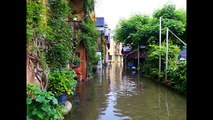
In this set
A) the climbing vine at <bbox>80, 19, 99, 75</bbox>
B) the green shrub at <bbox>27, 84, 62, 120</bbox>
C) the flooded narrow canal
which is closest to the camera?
the green shrub at <bbox>27, 84, 62, 120</bbox>

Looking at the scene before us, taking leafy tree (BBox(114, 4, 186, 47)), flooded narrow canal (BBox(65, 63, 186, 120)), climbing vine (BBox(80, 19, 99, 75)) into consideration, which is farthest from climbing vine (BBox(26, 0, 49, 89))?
leafy tree (BBox(114, 4, 186, 47))

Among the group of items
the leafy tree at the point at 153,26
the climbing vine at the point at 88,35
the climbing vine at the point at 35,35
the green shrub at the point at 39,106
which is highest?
the leafy tree at the point at 153,26

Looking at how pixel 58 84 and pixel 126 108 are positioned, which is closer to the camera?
pixel 58 84

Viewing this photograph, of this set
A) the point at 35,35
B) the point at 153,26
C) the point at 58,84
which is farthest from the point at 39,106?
the point at 153,26

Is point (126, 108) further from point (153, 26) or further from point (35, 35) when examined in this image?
point (153, 26)

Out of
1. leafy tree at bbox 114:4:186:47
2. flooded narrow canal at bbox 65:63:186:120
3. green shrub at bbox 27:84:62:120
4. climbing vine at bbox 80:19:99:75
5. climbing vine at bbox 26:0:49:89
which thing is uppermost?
leafy tree at bbox 114:4:186:47

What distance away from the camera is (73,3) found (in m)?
16.5

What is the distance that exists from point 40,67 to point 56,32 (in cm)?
269

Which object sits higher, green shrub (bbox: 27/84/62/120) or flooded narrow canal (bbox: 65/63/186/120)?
green shrub (bbox: 27/84/62/120)

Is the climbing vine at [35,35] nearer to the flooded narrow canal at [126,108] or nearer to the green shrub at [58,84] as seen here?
the green shrub at [58,84]

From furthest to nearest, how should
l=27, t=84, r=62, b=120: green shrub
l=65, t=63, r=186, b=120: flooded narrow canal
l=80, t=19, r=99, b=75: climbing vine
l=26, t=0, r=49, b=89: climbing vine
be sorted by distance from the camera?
l=80, t=19, r=99, b=75: climbing vine < l=65, t=63, r=186, b=120: flooded narrow canal < l=26, t=0, r=49, b=89: climbing vine < l=27, t=84, r=62, b=120: green shrub

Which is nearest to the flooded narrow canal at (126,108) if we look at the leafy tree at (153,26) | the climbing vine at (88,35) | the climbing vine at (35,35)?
the climbing vine at (35,35)

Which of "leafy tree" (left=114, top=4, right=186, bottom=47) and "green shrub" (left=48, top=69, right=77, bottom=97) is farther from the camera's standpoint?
"leafy tree" (left=114, top=4, right=186, bottom=47)

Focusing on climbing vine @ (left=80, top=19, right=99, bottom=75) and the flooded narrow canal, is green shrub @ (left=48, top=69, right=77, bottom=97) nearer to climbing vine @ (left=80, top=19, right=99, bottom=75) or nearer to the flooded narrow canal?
the flooded narrow canal
